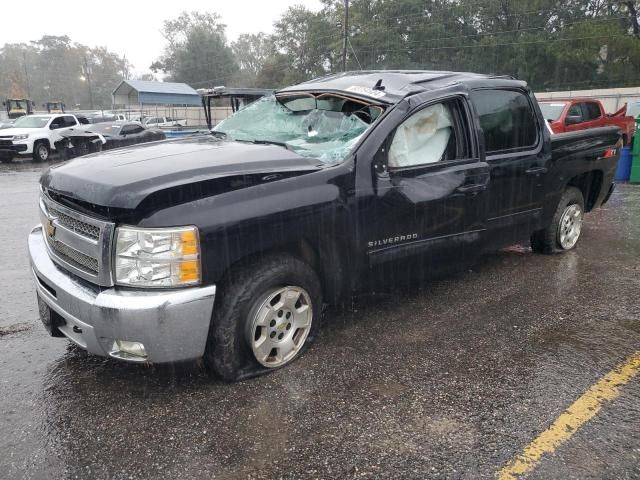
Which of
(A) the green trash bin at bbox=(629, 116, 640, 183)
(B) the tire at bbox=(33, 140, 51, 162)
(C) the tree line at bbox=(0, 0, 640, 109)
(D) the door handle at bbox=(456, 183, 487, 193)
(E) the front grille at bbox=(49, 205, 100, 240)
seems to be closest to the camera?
(E) the front grille at bbox=(49, 205, 100, 240)

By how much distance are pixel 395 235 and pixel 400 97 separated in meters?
1.00

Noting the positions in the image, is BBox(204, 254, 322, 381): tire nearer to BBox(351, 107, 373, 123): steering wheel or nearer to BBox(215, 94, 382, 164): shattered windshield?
BBox(215, 94, 382, 164): shattered windshield

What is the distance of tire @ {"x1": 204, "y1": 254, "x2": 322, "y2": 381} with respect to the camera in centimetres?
294

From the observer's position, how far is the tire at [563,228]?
5.47 metres

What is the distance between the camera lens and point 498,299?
4.49 meters

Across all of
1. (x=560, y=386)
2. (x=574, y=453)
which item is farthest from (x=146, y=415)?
(x=560, y=386)

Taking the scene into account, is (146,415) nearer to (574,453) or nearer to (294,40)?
(574,453)

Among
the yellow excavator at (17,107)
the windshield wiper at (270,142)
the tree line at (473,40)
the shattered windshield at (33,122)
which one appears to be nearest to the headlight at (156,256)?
the windshield wiper at (270,142)

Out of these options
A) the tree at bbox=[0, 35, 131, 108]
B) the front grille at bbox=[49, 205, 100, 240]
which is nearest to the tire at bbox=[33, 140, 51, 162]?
the front grille at bbox=[49, 205, 100, 240]

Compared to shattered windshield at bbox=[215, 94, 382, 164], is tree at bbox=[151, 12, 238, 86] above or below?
above

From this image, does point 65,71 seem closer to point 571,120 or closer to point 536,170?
point 571,120

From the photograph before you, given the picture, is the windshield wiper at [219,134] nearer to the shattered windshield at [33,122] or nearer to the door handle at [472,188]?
the door handle at [472,188]

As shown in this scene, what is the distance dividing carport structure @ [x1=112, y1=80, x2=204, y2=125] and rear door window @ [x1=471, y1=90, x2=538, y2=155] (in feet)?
117

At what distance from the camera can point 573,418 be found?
2770 millimetres
